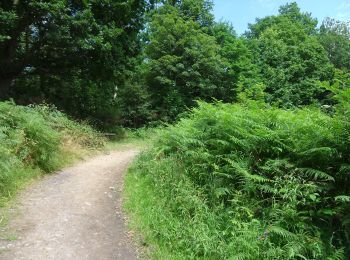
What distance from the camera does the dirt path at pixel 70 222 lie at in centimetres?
545

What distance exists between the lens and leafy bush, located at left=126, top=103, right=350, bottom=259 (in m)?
5.12

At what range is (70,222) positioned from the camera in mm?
6582

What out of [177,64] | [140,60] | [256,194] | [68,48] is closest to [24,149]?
[256,194]

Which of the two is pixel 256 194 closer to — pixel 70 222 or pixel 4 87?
pixel 70 222

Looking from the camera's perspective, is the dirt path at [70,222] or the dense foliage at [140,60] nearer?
the dirt path at [70,222]

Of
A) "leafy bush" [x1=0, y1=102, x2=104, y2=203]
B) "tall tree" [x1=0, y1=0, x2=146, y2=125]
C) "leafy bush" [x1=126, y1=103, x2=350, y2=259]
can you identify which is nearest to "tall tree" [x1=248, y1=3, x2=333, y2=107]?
"tall tree" [x1=0, y1=0, x2=146, y2=125]

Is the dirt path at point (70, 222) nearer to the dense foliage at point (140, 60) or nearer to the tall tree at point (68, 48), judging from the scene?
the dense foliage at point (140, 60)

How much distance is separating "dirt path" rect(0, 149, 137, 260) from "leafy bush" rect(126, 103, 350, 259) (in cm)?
54

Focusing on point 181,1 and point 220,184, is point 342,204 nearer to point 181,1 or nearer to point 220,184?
point 220,184

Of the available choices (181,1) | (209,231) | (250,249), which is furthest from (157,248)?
(181,1)

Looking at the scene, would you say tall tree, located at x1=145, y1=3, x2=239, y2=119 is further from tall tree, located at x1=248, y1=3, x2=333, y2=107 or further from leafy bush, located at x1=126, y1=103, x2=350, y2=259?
leafy bush, located at x1=126, y1=103, x2=350, y2=259

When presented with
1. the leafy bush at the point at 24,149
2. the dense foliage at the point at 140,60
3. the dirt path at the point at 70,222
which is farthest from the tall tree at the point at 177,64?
the dirt path at the point at 70,222

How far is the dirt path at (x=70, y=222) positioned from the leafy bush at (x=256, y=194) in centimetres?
54

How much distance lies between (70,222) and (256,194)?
10.8ft
